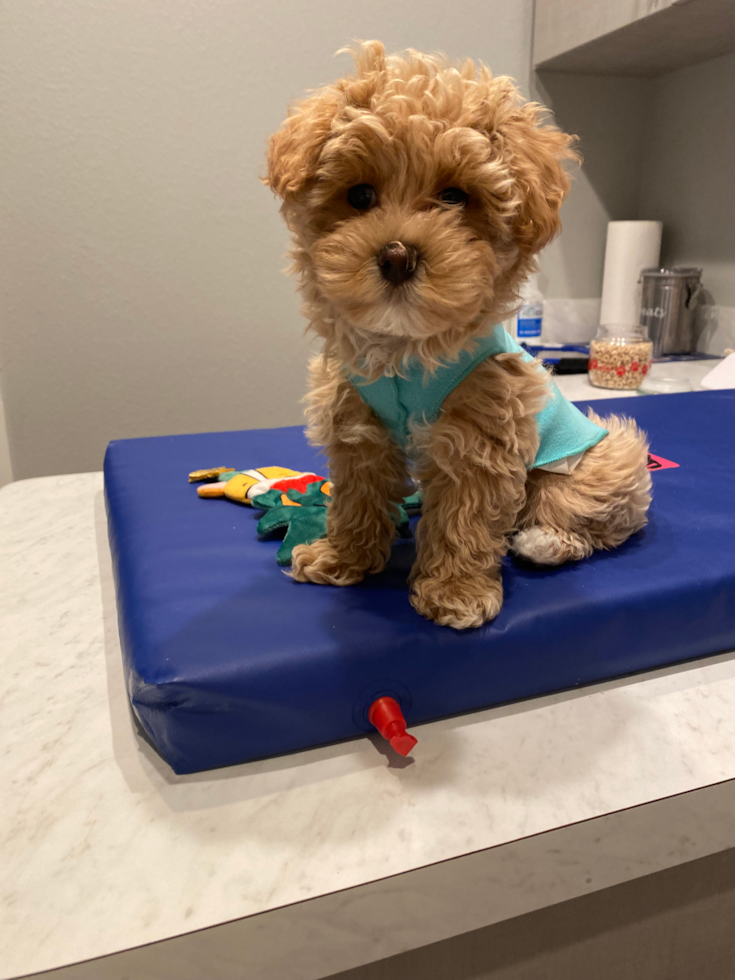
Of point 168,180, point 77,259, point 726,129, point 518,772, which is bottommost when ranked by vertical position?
point 518,772

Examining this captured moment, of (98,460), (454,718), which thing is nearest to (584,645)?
(454,718)

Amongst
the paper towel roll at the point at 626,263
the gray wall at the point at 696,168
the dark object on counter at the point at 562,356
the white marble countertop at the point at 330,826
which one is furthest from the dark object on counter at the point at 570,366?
the white marble countertop at the point at 330,826

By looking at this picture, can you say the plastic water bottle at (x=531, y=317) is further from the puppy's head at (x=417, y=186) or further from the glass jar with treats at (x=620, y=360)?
the puppy's head at (x=417, y=186)

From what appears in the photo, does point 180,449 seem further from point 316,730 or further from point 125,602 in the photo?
point 316,730

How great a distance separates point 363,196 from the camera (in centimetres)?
53

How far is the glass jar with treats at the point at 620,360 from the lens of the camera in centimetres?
156

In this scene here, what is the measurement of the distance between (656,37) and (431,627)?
1.58 m

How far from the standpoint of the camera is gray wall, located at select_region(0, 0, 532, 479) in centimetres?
146

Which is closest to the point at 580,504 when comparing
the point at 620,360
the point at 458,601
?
the point at 458,601

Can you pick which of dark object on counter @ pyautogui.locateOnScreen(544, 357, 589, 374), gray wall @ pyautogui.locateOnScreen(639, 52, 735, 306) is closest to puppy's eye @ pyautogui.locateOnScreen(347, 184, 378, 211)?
dark object on counter @ pyautogui.locateOnScreen(544, 357, 589, 374)

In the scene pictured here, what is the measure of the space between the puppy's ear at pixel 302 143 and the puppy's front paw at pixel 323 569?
0.33 m

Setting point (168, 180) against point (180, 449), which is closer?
point (180, 449)

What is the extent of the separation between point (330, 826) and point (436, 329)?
1.24 ft

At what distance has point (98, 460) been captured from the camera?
1.71 meters
